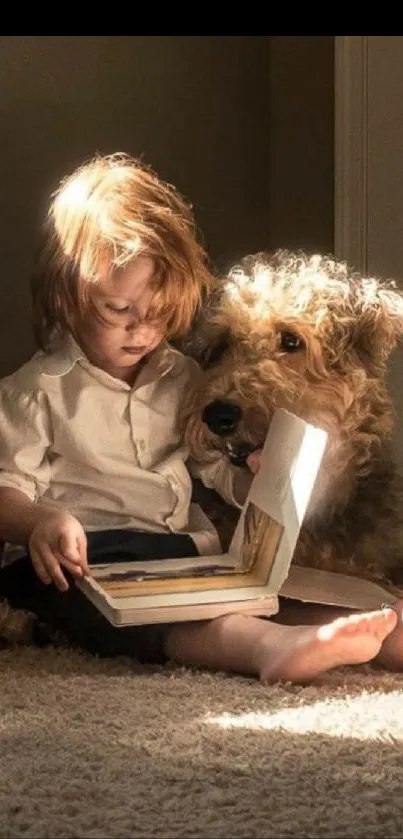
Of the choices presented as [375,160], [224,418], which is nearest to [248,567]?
[224,418]

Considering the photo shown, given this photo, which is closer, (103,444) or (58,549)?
(58,549)

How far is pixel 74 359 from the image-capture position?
4.38ft

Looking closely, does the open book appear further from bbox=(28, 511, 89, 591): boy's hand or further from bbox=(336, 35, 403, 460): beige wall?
bbox=(336, 35, 403, 460): beige wall

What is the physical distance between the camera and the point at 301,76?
180 cm

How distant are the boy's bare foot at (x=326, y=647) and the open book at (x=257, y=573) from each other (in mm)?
91

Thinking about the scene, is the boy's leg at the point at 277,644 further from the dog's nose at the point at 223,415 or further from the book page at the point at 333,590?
the dog's nose at the point at 223,415

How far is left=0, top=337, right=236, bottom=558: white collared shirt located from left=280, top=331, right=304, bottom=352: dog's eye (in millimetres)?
128

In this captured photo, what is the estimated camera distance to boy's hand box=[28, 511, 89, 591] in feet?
3.80

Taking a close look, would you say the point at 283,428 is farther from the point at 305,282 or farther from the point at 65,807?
the point at 65,807

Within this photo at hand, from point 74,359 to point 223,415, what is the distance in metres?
0.19

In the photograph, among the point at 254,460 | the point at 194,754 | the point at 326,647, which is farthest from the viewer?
the point at 254,460

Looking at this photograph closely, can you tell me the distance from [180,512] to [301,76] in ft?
2.52

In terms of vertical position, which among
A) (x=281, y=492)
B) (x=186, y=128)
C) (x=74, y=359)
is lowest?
(x=281, y=492)

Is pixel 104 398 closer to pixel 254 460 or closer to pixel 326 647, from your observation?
pixel 254 460
